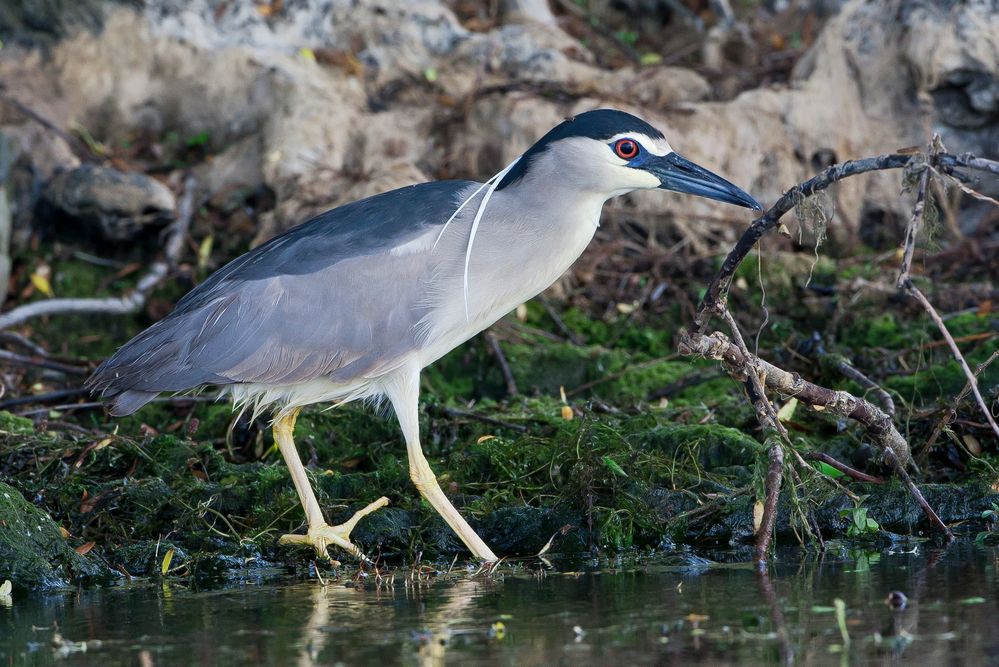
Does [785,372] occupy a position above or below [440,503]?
above

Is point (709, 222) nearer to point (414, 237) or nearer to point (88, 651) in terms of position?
point (414, 237)

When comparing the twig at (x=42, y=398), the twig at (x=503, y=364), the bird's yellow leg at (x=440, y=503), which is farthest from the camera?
the twig at (x=503, y=364)

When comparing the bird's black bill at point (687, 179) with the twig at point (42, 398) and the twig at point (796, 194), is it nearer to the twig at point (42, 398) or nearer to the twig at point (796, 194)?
the twig at point (796, 194)

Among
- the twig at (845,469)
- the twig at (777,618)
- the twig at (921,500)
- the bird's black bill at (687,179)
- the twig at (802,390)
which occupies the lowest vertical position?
the twig at (777,618)

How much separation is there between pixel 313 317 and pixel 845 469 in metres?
2.18

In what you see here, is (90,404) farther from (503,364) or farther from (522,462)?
(522,462)

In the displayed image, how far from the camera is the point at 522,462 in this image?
5457 millimetres

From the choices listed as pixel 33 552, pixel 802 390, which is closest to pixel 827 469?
pixel 802 390

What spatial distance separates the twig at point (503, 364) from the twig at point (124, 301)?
7.78 ft

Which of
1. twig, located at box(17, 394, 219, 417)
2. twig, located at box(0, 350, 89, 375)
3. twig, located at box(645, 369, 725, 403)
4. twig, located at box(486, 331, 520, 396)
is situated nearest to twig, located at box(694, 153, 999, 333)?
twig, located at box(645, 369, 725, 403)

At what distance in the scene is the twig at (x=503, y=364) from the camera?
6914 millimetres

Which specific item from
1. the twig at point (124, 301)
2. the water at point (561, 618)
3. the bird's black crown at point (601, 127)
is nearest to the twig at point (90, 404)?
the twig at point (124, 301)

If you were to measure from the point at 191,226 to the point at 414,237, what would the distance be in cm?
413

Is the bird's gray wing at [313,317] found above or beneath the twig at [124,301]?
beneath
